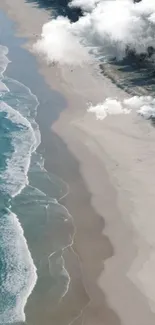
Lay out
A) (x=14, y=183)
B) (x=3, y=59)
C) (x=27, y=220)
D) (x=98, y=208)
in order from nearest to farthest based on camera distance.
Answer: (x=27, y=220) < (x=98, y=208) < (x=14, y=183) < (x=3, y=59)

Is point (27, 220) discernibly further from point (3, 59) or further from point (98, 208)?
point (3, 59)

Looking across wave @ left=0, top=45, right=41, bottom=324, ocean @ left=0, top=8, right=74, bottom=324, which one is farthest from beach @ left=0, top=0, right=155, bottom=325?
wave @ left=0, top=45, right=41, bottom=324

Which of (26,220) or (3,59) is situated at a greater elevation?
(26,220)

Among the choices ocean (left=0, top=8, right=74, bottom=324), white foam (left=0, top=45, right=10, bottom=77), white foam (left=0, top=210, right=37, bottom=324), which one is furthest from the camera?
white foam (left=0, top=45, right=10, bottom=77)

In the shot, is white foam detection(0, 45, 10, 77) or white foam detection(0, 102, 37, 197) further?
white foam detection(0, 45, 10, 77)

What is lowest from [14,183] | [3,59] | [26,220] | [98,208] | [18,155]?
[3,59]

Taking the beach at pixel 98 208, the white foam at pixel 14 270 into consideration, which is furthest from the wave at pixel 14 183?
the beach at pixel 98 208

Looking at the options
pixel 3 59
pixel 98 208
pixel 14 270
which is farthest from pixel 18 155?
pixel 3 59

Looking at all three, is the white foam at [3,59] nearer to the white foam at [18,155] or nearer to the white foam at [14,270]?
the white foam at [18,155]

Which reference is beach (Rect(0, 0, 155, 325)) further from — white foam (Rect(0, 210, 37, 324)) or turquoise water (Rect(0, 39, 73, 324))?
white foam (Rect(0, 210, 37, 324))
